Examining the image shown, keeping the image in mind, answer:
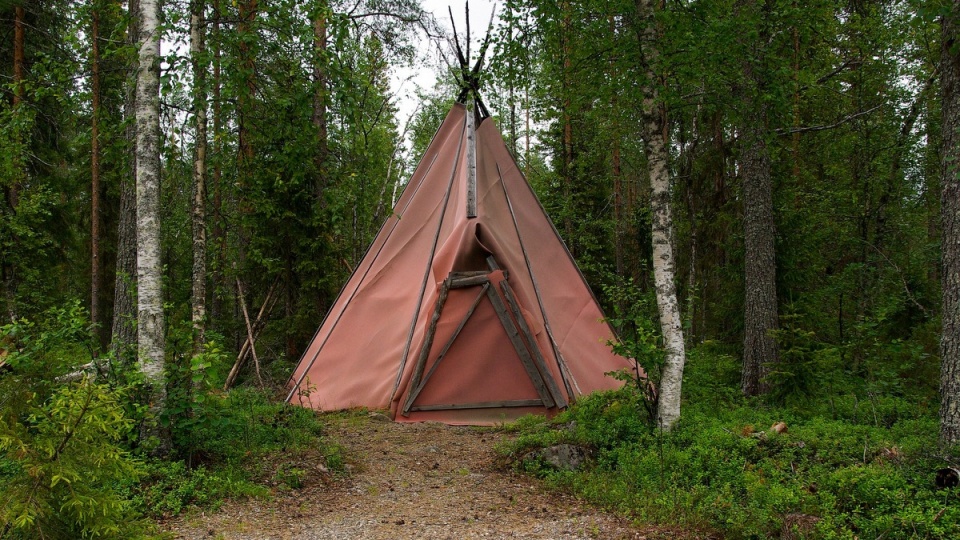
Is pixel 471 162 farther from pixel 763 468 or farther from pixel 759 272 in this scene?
pixel 763 468

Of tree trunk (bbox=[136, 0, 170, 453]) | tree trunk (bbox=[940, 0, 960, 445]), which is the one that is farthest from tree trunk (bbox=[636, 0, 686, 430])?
tree trunk (bbox=[136, 0, 170, 453])

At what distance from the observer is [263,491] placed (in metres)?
4.93

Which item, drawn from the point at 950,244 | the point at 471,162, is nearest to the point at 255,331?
the point at 471,162

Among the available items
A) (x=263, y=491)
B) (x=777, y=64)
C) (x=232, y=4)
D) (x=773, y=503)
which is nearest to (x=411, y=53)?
(x=232, y=4)

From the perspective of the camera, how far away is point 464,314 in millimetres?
8367

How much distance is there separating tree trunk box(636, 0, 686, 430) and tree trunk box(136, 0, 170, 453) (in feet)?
14.8

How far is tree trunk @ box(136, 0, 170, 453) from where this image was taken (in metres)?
5.01

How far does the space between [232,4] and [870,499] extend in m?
7.32

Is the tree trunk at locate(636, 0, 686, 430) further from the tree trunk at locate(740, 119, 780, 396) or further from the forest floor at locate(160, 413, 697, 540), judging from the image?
the tree trunk at locate(740, 119, 780, 396)

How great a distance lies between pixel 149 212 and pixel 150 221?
8cm

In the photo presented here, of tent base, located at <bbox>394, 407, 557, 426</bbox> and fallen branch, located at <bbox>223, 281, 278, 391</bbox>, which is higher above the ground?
fallen branch, located at <bbox>223, 281, 278, 391</bbox>

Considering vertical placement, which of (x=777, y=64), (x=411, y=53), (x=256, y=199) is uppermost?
(x=411, y=53)

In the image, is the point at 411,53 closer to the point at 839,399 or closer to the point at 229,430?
the point at 229,430

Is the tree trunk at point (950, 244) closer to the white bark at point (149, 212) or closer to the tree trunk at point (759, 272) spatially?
the tree trunk at point (759, 272)
